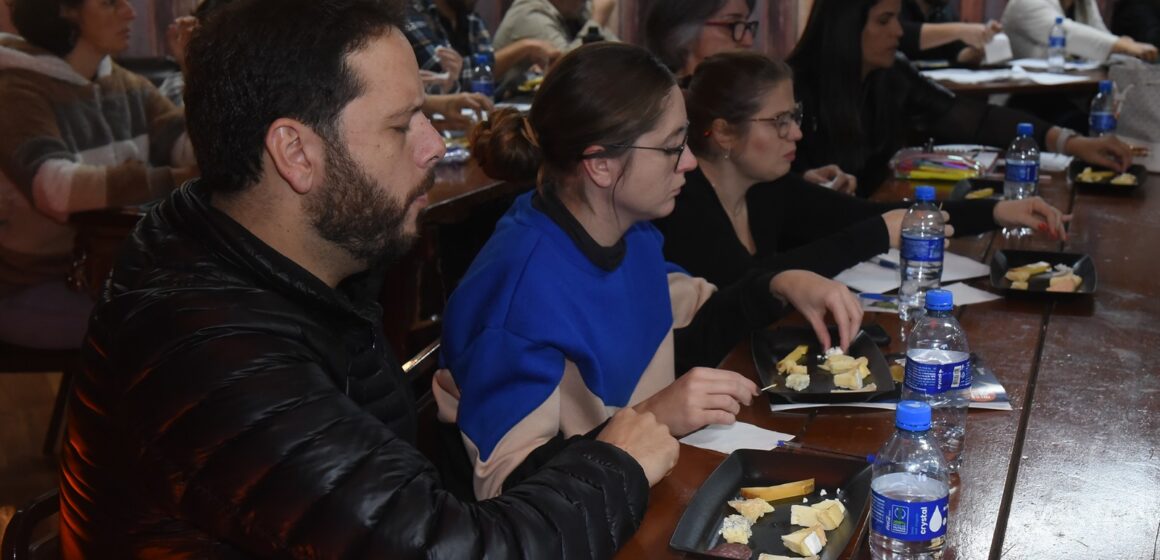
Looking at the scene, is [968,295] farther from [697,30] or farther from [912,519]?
[697,30]

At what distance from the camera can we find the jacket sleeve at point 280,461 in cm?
100

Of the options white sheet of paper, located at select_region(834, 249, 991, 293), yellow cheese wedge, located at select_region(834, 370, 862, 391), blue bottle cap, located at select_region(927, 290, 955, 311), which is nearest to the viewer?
blue bottle cap, located at select_region(927, 290, 955, 311)

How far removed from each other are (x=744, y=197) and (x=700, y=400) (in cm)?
132

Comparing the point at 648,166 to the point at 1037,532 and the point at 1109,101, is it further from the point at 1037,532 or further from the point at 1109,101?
the point at 1109,101

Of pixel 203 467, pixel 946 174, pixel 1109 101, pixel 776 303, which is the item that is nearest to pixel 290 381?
pixel 203 467

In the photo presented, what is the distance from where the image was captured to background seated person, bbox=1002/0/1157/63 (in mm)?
5934

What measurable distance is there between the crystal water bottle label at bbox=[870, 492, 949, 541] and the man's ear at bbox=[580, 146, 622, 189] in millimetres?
832

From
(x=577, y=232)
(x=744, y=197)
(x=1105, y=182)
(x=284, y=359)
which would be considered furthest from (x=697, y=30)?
(x=284, y=359)

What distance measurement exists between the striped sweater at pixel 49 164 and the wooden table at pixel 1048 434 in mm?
1684

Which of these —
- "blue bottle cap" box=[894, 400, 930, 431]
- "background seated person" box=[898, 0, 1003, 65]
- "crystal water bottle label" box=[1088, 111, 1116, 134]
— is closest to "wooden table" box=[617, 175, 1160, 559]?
"blue bottle cap" box=[894, 400, 930, 431]

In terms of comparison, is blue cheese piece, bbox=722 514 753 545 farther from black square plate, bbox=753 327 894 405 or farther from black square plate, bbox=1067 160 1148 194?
black square plate, bbox=1067 160 1148 194

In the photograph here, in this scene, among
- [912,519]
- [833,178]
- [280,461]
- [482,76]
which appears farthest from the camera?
[482,76]

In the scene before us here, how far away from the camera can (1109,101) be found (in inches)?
152

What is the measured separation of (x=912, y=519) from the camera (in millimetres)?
1158
